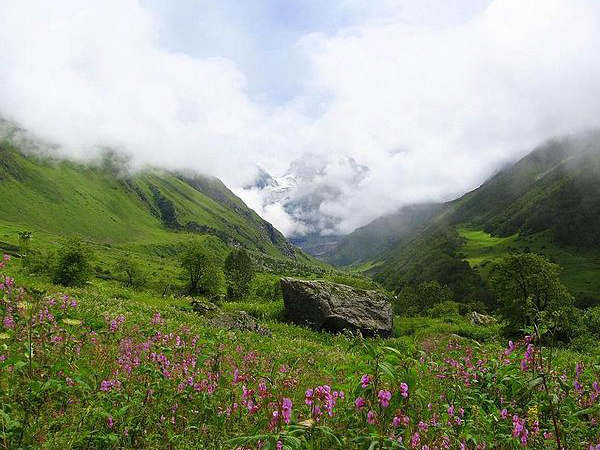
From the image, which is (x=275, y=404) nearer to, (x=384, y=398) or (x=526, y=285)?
(x=384, y=398)

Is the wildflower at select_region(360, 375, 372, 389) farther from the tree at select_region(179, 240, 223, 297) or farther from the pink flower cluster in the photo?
the tree at select_region(179, 240, 223, 297)

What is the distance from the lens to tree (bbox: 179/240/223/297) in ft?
261

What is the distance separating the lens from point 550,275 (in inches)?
1237

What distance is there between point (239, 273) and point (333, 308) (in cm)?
8031

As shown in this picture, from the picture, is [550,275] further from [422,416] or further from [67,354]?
[67,354]

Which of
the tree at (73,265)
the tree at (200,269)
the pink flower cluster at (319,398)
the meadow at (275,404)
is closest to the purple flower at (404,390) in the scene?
the meadow at (275,404)

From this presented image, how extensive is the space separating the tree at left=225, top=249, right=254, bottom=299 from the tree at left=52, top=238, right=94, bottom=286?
4710cm

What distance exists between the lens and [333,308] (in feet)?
96.7

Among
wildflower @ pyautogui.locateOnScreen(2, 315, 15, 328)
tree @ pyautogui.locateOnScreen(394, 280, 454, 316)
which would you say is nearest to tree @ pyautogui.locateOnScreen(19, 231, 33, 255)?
wildflower @ pyautogui.locateOnScreen(2, 315, 15, 328)

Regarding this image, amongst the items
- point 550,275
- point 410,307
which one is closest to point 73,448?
point 550,275

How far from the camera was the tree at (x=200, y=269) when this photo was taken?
79.6 meters

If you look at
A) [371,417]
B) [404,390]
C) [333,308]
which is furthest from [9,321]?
[333,308]

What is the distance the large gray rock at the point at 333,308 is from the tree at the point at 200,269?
2048 inches

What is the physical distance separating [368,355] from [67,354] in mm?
6337
